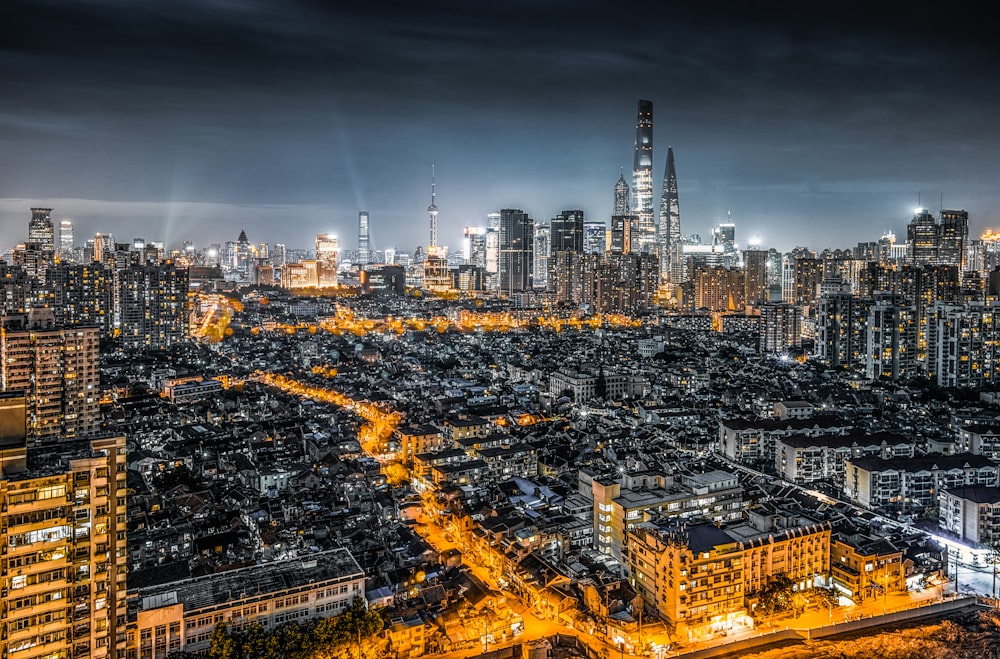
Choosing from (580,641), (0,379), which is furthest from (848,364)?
(0,379)

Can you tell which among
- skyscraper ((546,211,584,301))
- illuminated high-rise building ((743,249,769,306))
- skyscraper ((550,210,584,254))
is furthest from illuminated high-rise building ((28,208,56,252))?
illuminated high-rise building ((743,249,769,306))

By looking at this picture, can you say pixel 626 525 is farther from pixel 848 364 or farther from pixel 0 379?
pixel 848 364

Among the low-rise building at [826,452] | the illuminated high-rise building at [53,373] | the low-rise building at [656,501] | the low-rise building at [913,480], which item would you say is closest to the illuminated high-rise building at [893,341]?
the low-rise building at [826,452]

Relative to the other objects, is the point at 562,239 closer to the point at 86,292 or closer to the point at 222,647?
the point at 86,292

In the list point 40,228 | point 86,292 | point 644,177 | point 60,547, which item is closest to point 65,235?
point 40,228

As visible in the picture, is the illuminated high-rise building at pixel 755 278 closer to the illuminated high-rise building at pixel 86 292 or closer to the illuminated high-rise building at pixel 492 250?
the illuminated high-rise building at pixel 492 250

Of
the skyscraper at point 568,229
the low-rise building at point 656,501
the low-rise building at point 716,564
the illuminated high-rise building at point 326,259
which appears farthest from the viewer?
the illuminated high-rise building at point 326,259
